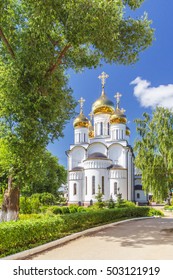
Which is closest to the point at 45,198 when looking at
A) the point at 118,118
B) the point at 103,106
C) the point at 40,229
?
the point at 118,118

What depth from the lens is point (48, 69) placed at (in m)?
11.0

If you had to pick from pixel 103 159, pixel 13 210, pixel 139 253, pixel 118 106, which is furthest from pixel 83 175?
pixel 139 253

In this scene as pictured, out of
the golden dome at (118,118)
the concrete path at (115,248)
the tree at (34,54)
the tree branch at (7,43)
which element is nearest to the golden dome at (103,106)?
the golden dome at (118,118)

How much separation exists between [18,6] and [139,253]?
30.2 ft

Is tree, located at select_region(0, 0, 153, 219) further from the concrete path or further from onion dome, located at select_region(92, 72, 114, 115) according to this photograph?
onion dome, located at select_region(92, 72, 114, 115)

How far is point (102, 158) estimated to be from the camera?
3600 centimetres

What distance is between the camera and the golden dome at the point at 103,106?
41562mm

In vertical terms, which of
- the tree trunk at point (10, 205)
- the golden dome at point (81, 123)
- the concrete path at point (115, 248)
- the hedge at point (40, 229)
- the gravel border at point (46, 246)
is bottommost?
the concrete path at point (115, 248)

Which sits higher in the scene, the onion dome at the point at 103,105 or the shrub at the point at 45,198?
the onion dome at the point at 103,105

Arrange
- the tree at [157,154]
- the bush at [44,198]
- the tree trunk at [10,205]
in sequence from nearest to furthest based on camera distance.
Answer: the tree trunk at [10,205]
the tree at [157,154]
the bush at [44,198]

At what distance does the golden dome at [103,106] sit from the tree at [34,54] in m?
30.2

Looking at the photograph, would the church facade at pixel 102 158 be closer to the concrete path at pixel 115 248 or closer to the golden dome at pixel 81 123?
the golden dome at pixel 81 123

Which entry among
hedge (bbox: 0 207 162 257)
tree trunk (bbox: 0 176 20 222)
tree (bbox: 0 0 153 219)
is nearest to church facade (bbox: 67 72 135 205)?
hedge (bbox: 0 207 162 257)

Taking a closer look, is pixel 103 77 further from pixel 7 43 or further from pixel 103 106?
pixel 7 43
